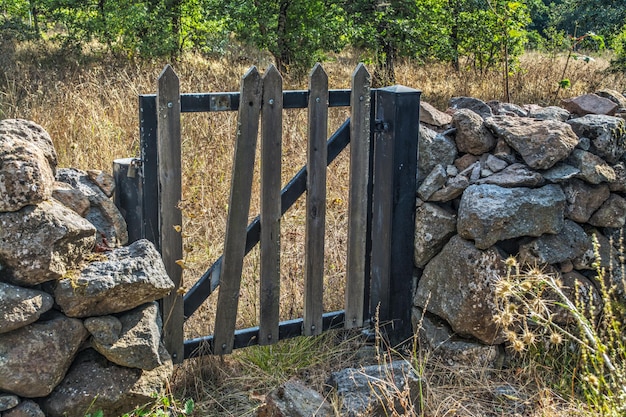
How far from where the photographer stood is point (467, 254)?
3979 millimetres

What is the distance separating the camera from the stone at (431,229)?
161 inches

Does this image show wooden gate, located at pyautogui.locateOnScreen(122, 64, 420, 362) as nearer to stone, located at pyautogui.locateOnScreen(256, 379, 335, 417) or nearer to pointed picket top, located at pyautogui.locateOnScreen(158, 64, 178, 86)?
pointed picket top, located at pyautogui.locateOnScreen(158, 64, 178, 86)

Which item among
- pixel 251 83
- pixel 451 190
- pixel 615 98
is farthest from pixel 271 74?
pixel 615 98

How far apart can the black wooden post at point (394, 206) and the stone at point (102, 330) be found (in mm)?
1558

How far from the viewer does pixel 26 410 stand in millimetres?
3049

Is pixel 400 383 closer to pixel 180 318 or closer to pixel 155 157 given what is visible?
pixel 180 318

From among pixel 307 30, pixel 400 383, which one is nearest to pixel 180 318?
pixel 400 383

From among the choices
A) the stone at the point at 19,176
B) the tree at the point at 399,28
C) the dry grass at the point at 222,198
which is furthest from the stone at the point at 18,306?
the tree at the point at 399,28

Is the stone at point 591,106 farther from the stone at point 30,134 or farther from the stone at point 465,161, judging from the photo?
the stone at point 30,134

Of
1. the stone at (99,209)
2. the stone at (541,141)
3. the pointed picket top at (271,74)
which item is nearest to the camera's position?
the stone at (99,209)

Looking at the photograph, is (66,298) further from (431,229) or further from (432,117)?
(432,117)

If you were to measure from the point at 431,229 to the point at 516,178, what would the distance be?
58 cm

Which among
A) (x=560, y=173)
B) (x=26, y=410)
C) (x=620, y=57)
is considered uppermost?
(x=620, y=57)

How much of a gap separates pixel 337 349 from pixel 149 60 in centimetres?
1085
